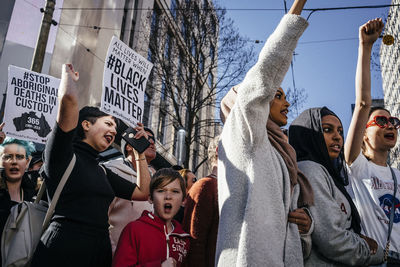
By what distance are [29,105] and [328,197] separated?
5189 millimetres

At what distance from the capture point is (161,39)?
1534 cm

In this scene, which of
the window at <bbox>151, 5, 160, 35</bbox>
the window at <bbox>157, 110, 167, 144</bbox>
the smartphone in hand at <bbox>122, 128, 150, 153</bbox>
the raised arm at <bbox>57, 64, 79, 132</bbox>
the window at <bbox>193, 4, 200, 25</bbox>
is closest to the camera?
the raised arm at <bbox>57, 64, 79, 132</bbox>

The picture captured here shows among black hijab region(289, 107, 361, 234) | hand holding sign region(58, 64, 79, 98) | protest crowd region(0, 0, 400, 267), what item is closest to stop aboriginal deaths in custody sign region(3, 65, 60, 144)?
protest crowd region(0, 0, 400, 267)

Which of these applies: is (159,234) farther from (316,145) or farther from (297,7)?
(297,7)

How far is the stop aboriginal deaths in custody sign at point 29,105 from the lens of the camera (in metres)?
5.44

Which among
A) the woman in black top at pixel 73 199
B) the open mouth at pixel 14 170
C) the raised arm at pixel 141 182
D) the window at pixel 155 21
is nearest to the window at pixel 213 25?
the window at pixel 155 21

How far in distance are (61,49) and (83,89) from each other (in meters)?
1.56

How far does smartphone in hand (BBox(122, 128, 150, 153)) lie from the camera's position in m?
3.11

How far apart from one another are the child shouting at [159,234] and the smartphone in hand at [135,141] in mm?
425

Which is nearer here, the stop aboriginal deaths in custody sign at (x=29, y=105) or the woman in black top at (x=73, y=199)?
the woman in black top at (x=73, y=199)

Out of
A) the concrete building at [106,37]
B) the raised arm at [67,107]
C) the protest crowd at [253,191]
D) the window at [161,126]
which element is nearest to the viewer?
the protest crowd at [253,191]

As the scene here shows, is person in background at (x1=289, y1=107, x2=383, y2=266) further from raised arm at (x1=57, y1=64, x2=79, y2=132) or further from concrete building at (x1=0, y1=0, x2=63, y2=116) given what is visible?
concrete building at (x1=0, y1=0, x2=63, y2=116)

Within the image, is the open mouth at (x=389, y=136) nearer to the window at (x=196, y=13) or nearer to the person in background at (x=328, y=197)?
the person in background at (x=328, y=197)

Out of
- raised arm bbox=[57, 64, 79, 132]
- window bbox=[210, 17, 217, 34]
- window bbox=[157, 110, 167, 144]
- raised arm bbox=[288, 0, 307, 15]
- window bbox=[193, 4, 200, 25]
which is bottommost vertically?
raised arm bbox=[57, 64, 79, 132]
